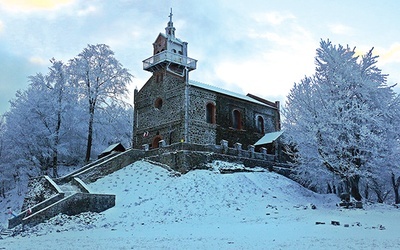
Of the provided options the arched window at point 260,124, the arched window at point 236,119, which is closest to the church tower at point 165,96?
the arched window at point 236,119

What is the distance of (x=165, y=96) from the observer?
3041 cm

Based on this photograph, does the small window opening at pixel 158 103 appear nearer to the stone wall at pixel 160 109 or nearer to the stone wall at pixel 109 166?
the stone wall at pixel 160 109

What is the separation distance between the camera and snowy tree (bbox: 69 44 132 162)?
31906 mm

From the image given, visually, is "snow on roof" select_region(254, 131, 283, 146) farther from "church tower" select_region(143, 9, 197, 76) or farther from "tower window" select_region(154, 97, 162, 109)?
"tower window" select_region(154, 97, 162, 109)

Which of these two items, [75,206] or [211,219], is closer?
[211,219]

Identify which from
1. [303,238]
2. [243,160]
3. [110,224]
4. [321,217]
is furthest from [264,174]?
[303,238]

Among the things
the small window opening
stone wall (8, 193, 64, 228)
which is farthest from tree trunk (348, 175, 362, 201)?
the small window opening

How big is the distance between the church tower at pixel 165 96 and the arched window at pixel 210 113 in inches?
87.2

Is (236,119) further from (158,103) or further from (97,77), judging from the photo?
(97,77)

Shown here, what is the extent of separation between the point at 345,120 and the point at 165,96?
593 inches

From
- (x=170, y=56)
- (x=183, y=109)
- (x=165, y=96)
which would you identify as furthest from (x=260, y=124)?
(x=170, y=56)

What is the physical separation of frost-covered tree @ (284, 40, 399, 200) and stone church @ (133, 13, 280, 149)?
27.5 feet

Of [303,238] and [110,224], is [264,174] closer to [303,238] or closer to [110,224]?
[110,224]

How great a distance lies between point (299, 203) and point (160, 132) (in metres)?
13.2
